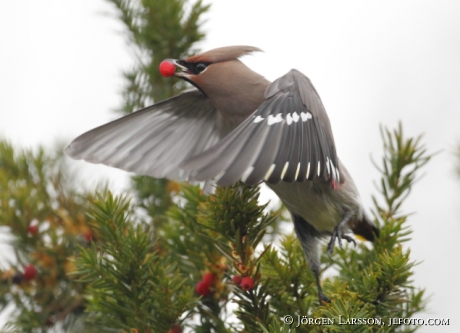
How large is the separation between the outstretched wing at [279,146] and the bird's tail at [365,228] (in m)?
0.49

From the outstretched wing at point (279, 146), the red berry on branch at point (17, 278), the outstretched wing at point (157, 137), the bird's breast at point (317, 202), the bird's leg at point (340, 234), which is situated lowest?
the red berry on branch at point (17, 278)

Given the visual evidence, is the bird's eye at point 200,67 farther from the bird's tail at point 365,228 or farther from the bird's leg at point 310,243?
the bird's tail at point 365,228

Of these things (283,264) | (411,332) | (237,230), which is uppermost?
(237,230)

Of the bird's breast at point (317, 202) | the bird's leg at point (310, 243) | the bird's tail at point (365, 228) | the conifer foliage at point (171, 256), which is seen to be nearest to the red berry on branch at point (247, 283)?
the conifer foliage at point (171, 256)

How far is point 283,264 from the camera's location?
220cm

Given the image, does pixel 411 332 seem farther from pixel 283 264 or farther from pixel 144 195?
pixel 144 195

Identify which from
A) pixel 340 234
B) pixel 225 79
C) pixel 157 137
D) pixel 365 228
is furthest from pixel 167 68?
pixel 365 228

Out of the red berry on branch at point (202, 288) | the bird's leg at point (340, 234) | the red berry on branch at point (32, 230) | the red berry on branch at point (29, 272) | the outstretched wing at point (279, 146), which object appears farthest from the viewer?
the red berry on branch at point (32, 230)

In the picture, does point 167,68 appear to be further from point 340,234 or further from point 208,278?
point 340,234

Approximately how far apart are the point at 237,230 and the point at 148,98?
1236 millimetres

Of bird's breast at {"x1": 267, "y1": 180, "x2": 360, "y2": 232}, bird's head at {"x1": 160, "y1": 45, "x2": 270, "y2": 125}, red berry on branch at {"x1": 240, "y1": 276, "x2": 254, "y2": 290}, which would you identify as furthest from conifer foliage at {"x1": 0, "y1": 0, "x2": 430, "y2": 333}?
bird's head at {"x1": 160, "y1": 45, "x2": 270, "y2": 125}

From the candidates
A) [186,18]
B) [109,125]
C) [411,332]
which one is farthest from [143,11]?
[411,332]

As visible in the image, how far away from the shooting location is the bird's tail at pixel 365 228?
2.71m

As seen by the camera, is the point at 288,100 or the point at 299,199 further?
the point at 299,199
